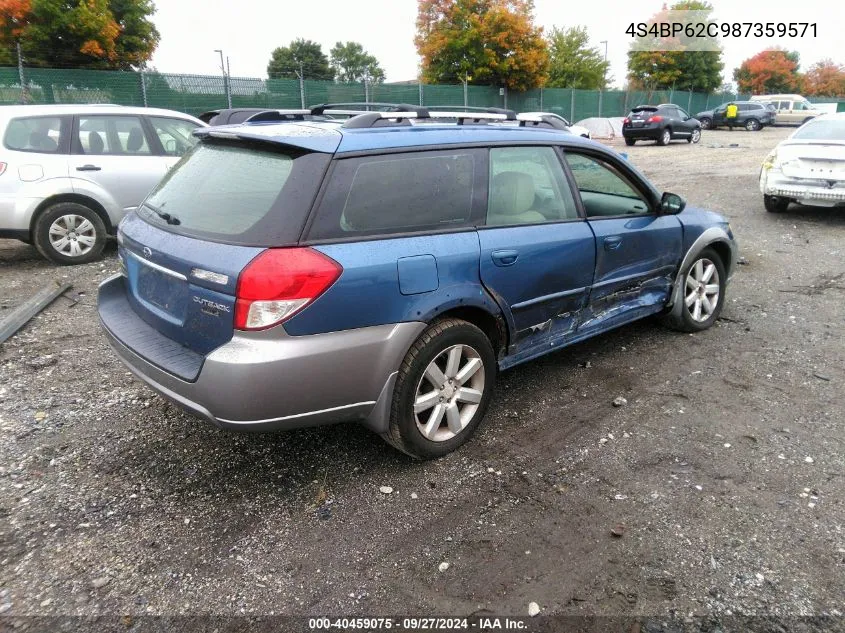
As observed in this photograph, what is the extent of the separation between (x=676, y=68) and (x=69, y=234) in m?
49.9

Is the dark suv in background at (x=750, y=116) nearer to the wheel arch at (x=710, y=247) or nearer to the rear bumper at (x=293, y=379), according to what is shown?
the wheel arch at (x=710, y=247)

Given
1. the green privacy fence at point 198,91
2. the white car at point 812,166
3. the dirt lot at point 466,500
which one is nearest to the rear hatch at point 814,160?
the white car at point 812,166

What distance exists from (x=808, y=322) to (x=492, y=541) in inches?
165

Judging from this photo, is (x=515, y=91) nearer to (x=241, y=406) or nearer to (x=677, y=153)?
(x=677, y=153)

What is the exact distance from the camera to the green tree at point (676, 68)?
47281 mm

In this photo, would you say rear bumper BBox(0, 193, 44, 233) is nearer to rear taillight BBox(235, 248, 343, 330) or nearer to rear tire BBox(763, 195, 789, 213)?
rear taillight BBox(235, 248, 343, 330)

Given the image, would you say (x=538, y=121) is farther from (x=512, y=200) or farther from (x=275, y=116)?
(x=275, y=116)

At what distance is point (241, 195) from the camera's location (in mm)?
3057

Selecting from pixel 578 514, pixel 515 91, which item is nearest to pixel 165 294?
pixel 578 514

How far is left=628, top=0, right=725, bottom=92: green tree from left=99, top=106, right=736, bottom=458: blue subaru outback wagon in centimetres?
5003

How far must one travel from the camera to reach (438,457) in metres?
3.39

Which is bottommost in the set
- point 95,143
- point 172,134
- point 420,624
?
point 420,624

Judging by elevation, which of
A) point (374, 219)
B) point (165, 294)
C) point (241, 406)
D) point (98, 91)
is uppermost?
point (98, 91)

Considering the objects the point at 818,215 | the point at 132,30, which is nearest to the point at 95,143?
the point at 818,215
